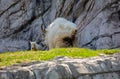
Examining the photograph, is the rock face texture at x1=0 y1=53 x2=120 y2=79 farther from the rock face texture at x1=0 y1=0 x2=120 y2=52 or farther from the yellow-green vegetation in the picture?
the rock face texture at x1=0 y1=0 x2=120 y2=52

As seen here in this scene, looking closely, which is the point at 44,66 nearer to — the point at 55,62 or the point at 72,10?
the point at 55,62

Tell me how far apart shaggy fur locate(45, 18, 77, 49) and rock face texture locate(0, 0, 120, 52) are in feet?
14.1

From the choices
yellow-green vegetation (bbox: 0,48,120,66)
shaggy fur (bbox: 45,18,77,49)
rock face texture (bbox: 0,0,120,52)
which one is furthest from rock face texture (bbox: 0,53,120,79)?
rock face texture (bbox: 0,0,120,52)

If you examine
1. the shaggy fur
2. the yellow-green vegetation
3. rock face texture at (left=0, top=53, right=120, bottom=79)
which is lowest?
rock face texture at (left=0, top=53, right=120, bottom=79)

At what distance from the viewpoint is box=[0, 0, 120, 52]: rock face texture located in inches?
1107

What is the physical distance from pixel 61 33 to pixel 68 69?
41.7 ft

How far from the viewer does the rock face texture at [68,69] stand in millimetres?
10695

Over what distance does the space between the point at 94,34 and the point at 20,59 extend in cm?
1696

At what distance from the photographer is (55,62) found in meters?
11.6

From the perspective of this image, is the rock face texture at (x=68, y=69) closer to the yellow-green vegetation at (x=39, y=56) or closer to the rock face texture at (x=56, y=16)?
the yellow-green vegetation at (x=39, y=56)

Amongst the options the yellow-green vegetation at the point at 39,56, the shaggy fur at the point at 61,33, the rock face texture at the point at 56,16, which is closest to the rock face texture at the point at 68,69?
the yellow-green vegetation at the point at 39,56

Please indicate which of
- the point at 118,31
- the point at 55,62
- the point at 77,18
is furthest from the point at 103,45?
the point at 55,62

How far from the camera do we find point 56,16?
35.6 meters

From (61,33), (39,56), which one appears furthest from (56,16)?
(39,56)
